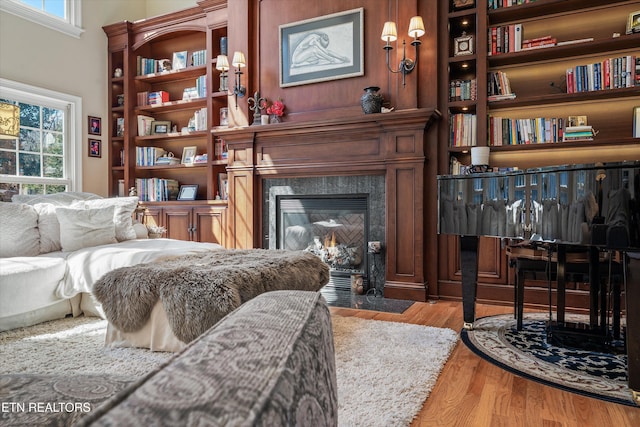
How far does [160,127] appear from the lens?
5.20 m

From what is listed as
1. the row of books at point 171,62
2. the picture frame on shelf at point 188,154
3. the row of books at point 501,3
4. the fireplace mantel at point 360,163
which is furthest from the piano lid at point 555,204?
the row of books at point 171,62

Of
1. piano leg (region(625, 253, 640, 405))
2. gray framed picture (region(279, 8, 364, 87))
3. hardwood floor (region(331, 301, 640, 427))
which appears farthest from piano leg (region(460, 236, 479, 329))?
gray framed picture (region(279, 8, 364, 87))

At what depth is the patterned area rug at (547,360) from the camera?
1813 millimetres

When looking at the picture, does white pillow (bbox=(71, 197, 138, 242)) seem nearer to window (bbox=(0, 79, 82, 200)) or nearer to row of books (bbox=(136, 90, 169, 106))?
window (bbox=(0, 79, 82, 200))

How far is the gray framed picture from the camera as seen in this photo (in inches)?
150

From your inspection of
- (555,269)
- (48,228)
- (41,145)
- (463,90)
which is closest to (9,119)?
(41,145)

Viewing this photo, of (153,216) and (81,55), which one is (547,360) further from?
(81,55)

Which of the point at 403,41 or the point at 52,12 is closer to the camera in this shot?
the point at 403,41

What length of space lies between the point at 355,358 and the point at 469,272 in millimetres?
988

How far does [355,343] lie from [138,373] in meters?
1.15

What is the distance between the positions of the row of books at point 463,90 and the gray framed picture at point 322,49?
84cm

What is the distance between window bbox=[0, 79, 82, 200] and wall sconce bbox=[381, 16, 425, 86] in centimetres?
377

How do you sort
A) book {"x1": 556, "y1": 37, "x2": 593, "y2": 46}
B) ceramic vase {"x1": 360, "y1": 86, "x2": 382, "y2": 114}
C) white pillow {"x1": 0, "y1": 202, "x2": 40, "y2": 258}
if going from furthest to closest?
ceramic vase {"x1": 360, "y1": 86, "x2": 382, "y2": 114}
book {"x1": 556, "y1": 37, "x2": 593, "y2": 46}
white pillow {"x1": 0, "y1": 202, "x2": 40, "y2": 258}

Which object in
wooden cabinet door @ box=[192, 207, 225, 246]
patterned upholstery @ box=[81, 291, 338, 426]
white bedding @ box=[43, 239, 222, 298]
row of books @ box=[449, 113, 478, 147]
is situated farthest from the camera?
wooden cabinet door @ box=[192, 207, 225, 246]
